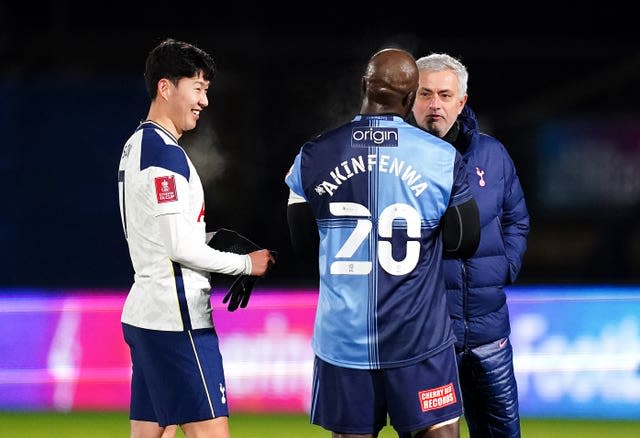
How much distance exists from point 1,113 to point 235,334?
2.41 meters

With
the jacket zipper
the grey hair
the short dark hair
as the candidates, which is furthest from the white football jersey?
the grey hair

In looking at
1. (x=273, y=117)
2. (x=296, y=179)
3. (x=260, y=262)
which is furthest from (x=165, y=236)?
(x=273, y=117)

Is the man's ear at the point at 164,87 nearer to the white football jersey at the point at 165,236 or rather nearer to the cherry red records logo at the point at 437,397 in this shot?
the white football jersey at the point at 165,236

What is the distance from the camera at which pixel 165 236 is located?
3.00 meters

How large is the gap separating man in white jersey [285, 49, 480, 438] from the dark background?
410 centimetres

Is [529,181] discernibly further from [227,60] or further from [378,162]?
[378,162]

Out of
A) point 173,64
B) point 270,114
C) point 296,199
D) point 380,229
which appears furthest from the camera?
point 270,114

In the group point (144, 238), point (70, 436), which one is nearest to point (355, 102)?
point (70, 436)

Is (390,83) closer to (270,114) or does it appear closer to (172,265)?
(172,265)

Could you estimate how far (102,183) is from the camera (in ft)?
24.1

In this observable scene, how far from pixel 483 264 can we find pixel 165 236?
0.96 m

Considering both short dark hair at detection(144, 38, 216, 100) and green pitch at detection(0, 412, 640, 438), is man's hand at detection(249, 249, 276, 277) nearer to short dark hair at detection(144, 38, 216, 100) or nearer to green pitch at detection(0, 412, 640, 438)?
short dark hair at detection(144, 38, 216, 100)

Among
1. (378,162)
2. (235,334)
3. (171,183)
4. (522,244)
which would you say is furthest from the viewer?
(235,334)

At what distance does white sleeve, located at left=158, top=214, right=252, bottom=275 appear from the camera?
2988 millimetres
